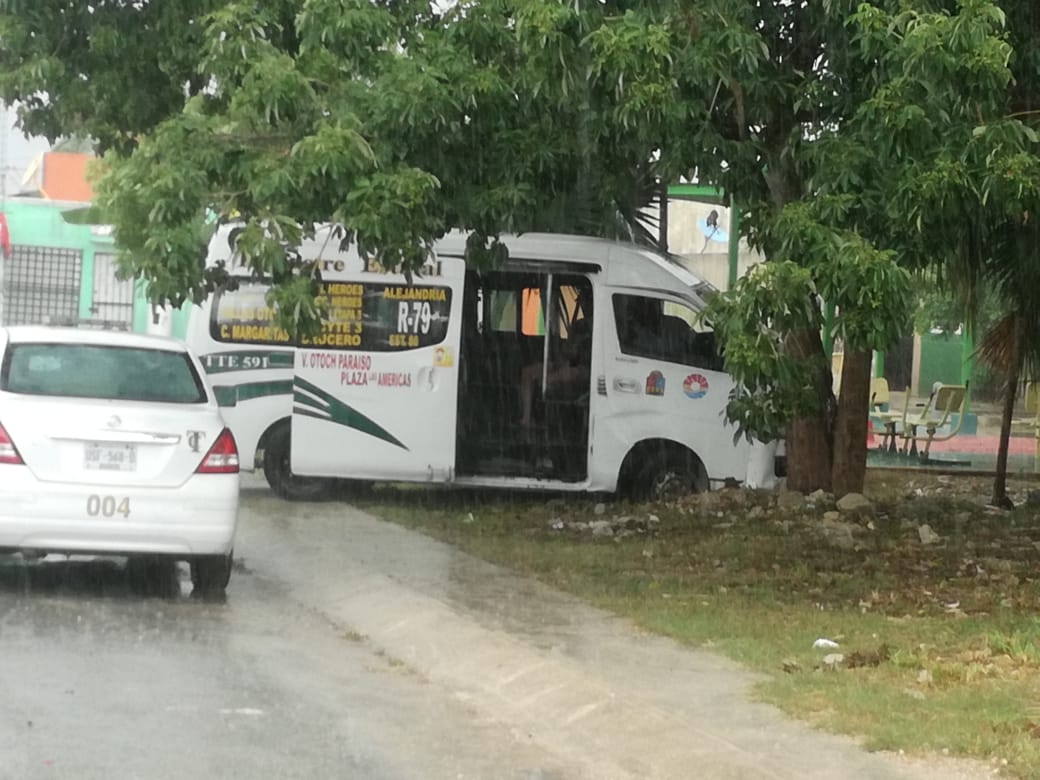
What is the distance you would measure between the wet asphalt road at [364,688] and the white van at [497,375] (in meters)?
3.92

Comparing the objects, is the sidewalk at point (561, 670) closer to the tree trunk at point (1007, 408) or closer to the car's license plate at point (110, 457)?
the car's license plate at point (110, 457)

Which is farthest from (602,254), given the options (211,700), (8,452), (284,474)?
(211,700)

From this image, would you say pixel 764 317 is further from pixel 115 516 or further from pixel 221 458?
pixel 115 516

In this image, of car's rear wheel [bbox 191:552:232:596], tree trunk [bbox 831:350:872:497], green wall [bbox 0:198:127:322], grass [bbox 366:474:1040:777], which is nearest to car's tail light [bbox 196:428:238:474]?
car's rear wheel [bbox 191:552:232:596]

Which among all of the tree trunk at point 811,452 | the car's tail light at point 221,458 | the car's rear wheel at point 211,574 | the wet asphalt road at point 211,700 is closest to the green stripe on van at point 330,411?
the tree trunk at point 811,452

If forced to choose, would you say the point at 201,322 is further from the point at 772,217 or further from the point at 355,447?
the point at 772,217

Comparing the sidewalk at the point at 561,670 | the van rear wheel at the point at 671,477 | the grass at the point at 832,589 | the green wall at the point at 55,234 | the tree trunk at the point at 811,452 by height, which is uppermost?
the green wall at the point at 55,234

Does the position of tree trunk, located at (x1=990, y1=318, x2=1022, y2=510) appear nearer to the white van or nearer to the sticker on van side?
the white van

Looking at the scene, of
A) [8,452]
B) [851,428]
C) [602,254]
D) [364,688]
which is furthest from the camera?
[602,254]

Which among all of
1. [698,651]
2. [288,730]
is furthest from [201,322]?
[288,730]

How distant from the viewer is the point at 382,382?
15.3 meters

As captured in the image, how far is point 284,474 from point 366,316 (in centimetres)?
171

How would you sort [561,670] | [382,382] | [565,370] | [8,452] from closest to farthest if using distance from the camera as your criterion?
[561,670] < [8,452] < [382,382] < [565,370]

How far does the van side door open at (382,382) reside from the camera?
15.2 m
